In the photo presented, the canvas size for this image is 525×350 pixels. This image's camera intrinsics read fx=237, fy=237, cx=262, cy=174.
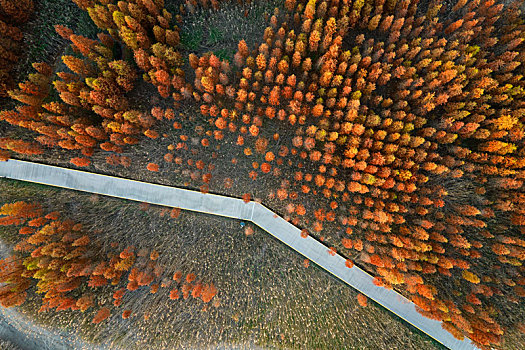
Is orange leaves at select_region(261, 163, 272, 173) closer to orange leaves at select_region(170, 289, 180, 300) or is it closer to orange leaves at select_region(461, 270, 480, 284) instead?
orange leaves at select_region(170, 289, 180, 300)

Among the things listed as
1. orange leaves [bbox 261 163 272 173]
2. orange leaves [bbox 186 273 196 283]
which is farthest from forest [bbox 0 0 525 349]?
orange leaves [bbox 186 273 196 283]

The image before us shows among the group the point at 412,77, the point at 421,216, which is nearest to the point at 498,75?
the point at 412,77

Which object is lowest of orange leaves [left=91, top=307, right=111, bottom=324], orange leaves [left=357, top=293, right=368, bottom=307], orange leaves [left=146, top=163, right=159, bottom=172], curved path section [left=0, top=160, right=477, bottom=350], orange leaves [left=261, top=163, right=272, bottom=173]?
orange leaves [left=91, top=307, right=111, bottom=324]

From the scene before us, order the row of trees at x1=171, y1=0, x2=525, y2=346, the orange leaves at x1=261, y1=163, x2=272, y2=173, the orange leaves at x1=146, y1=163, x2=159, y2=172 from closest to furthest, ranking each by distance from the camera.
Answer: the row of trees at x1=171, y1=0, x2=525, y2=346, the orange leaves at x1=261, y1=163, x2=272, y2=173, the orange leaves at x1=146, y1=163, x2=159, y2=172

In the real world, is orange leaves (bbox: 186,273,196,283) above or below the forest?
below

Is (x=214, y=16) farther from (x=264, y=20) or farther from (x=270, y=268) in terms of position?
(x=270, y=268)

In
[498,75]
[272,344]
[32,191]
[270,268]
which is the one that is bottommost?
[272,344]
